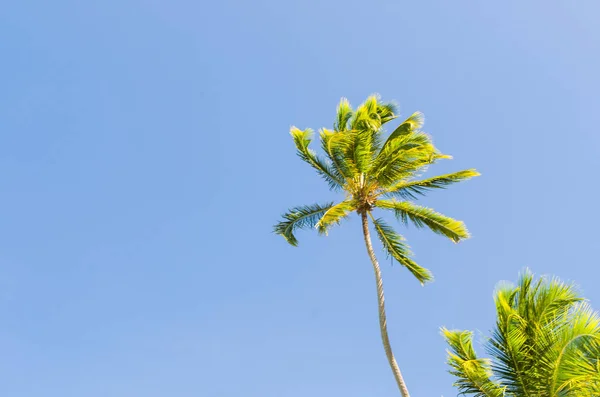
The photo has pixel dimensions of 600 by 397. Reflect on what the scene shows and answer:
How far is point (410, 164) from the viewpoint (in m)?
16.4

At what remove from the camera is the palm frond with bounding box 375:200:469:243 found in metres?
16.1

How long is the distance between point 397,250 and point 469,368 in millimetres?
5208

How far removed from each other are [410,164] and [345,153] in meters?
1.98

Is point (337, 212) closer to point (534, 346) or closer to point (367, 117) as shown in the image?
point (367, 117)

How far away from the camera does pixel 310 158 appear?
58.1 feet

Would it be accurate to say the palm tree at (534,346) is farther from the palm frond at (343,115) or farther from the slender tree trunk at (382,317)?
the palm frond at (343,115)

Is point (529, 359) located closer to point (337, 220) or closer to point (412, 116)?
point (337, 220)

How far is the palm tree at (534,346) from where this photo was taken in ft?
35.6

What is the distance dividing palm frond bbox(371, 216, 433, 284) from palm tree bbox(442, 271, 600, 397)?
3914 millimetres

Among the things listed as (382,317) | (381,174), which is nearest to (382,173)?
(381,174)

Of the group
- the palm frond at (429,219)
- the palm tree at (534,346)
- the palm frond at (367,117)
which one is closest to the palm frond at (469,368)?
the palm tree at (534,346)

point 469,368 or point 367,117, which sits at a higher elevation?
point 367,117

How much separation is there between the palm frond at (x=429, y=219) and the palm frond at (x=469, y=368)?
3.71 metres

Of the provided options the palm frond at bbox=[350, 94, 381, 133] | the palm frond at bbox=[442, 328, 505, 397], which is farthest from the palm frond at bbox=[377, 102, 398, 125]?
the palm frond at bbox=[442, 328, 505, 397]
